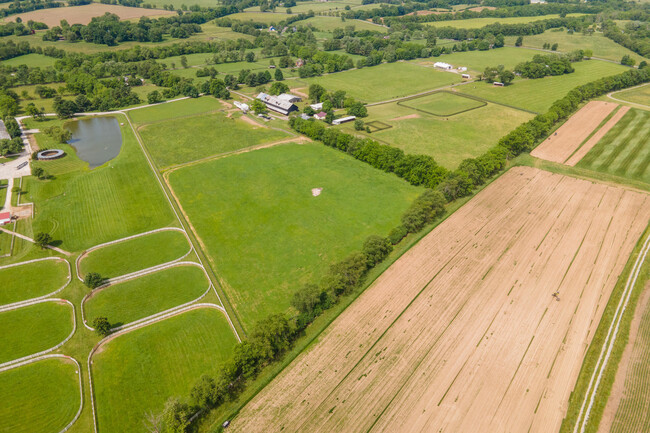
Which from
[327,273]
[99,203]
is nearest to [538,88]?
[327,273]

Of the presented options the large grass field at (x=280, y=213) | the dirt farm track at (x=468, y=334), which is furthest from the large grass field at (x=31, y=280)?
the dirt farm track at (x=468, y=334)

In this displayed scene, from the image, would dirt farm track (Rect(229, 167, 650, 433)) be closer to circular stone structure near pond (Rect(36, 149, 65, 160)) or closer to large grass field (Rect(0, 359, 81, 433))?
large grass field (Rect(0, 359, 81, 433))

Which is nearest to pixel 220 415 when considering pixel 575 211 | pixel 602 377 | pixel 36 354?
pixel 36 354

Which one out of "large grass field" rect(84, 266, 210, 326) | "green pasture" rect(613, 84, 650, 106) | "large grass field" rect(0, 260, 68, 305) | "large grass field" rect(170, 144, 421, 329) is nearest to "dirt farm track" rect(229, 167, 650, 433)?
"large grass field" rect(170, 144, 421, 329)

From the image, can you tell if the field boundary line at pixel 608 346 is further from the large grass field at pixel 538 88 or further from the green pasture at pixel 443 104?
the large grass field at pixel 538 88

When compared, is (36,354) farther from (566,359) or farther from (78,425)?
(566,359)
